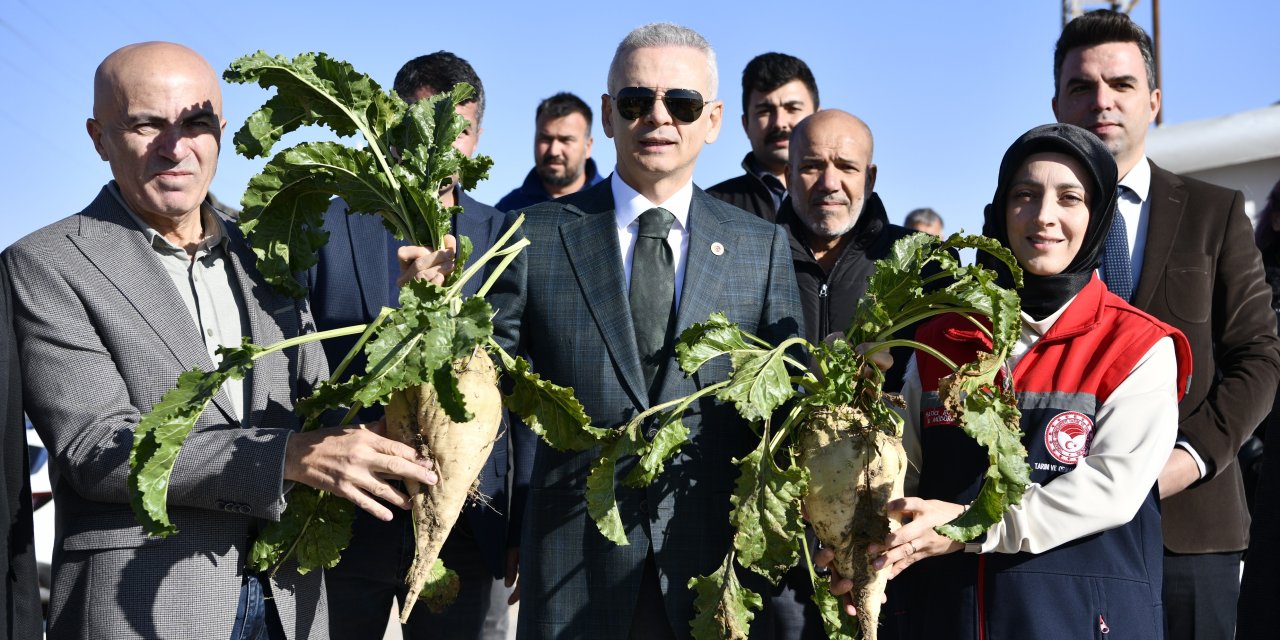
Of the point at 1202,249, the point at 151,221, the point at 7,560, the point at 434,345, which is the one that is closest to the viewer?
the point at 434,345

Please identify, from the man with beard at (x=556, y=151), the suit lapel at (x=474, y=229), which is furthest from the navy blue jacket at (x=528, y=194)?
the suit lapel at (x=474, y=229)

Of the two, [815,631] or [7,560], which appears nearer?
[7,560]

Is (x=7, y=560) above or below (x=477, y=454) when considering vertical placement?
below

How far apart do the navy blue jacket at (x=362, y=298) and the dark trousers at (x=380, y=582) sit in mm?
99

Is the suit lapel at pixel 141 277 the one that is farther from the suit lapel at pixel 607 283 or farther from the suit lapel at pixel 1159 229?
the suit lapel at pixel 1159 229

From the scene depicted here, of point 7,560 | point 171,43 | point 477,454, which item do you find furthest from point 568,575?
point 171,43

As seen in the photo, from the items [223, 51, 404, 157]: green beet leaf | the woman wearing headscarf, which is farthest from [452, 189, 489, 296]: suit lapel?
the woman wearing headscarf

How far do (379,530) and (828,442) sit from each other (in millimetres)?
1698

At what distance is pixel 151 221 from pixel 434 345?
1.13m

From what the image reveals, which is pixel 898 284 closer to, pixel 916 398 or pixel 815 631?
pixel 916 398

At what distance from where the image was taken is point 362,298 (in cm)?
407

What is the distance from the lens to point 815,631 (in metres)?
3.41

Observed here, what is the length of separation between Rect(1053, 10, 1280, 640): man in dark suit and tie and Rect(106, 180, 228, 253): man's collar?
2874 mm

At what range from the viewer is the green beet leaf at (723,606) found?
2.97 meters
